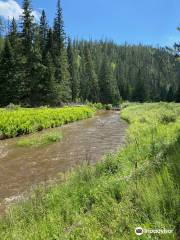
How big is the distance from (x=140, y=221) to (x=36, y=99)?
40746 mm

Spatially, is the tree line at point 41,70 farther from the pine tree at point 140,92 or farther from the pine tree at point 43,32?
the pine tree at point 140,92

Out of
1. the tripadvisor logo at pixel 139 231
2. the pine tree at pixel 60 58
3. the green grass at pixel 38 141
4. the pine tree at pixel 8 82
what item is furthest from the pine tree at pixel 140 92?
the tripadvisor logo at pixel 139 231

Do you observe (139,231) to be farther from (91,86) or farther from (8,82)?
(91,86)

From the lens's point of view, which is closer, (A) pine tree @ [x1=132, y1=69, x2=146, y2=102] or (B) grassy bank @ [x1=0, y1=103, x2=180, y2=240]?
(B) grassy bank @ [x1=0, y1=103, x2=180, y2=240]

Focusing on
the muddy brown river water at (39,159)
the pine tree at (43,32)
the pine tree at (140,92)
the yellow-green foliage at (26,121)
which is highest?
the pine tree at (43,32)

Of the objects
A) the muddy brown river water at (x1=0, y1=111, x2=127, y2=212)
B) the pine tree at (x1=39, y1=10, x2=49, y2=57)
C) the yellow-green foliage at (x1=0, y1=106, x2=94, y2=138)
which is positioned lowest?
the muddy brown river water at (x1=0, y1=111, x2=127, y2=212)

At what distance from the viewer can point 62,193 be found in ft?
21.6

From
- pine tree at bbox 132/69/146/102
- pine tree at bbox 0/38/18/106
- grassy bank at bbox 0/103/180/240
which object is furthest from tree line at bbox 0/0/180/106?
grassy bank at bbox 0/103/180/240

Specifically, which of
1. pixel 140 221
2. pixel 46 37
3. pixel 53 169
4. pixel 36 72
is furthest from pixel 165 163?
pixel 46 37

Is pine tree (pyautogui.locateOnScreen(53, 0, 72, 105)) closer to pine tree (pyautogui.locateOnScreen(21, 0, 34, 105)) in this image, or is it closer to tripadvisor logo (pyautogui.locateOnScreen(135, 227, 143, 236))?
pine tree (pyautogui.locateOnScreen(21, 0, 34, 105))

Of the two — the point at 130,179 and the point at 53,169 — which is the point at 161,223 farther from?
the point at 53,169

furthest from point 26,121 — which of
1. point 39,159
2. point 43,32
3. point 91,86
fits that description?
point 91,86

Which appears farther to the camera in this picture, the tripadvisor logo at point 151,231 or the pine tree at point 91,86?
the pine tree at point 91,86

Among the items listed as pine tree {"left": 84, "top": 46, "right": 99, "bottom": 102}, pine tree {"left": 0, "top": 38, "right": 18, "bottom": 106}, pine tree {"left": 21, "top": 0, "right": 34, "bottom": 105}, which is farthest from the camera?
pine tree {"left": 84, "top": 46, "right": 99, "bottom": 102}
